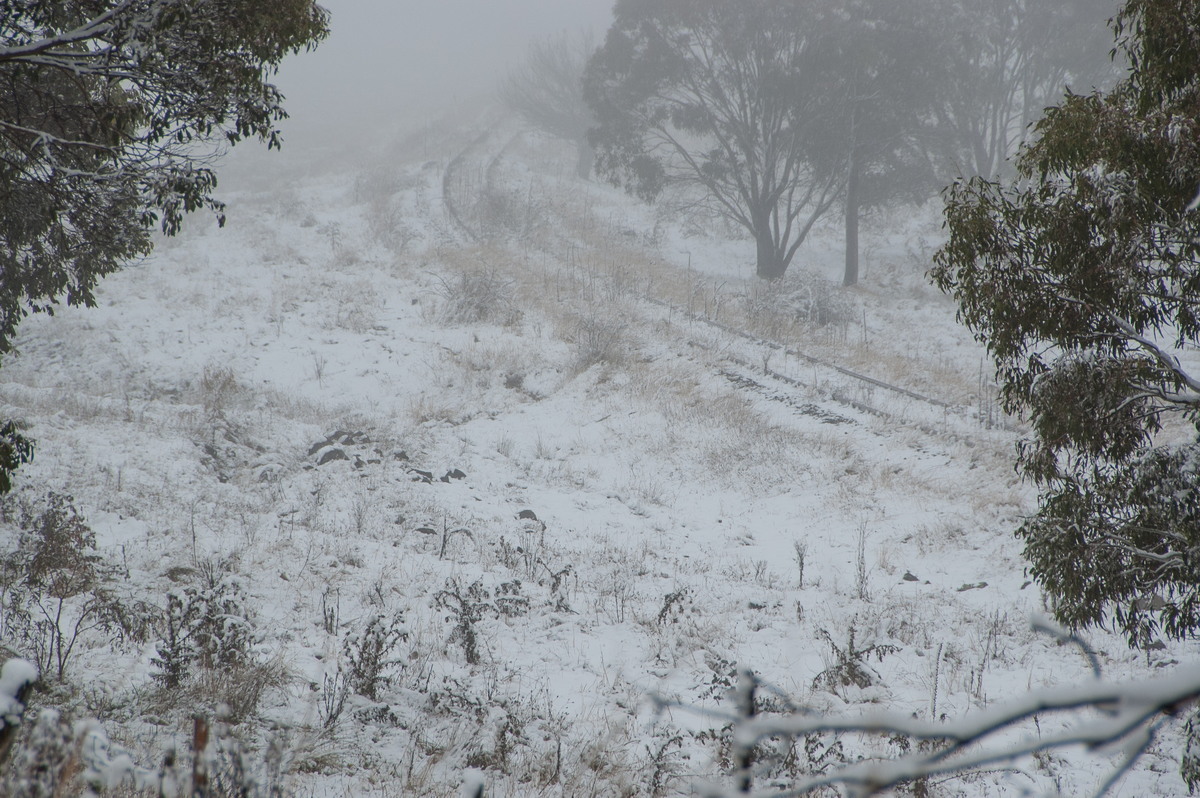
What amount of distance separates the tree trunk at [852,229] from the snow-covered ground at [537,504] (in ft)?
5.37

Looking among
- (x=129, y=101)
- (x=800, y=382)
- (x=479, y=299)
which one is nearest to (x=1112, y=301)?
(x=129, y=101)

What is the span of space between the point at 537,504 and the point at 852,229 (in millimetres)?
19368

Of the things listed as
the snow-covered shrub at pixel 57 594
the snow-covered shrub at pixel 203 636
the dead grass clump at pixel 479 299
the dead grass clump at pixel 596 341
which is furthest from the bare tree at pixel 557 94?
the snow-covered shrub at pixel 203 636

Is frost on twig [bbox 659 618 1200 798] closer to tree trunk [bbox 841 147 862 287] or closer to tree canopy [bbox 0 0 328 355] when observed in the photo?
tree canopy [bbox 0 0 328 355]

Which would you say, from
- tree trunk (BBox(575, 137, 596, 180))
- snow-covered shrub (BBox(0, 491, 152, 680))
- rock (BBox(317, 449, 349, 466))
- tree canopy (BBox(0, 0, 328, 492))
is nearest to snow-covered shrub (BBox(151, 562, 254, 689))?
snow-covered shrub (BBox(0, 491, 152, 680))

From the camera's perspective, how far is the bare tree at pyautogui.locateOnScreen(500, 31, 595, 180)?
4394cm

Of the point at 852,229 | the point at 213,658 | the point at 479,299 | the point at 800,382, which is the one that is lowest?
the point at 213,658

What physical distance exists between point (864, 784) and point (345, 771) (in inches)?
167

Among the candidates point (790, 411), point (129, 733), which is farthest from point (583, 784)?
point (790, 411)

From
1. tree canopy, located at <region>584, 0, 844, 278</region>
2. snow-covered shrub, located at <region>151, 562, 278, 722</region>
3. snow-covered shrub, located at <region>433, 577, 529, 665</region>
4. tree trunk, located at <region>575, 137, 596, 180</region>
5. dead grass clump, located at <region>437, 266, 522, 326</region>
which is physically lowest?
snow-covered shrub, located at <region>151, 562, 278, 722</region>

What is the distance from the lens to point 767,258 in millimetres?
25672

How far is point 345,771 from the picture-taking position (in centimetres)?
418

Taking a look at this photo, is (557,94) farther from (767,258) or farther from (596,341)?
(596,341)

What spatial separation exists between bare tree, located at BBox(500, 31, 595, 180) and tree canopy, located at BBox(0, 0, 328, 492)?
125ft
